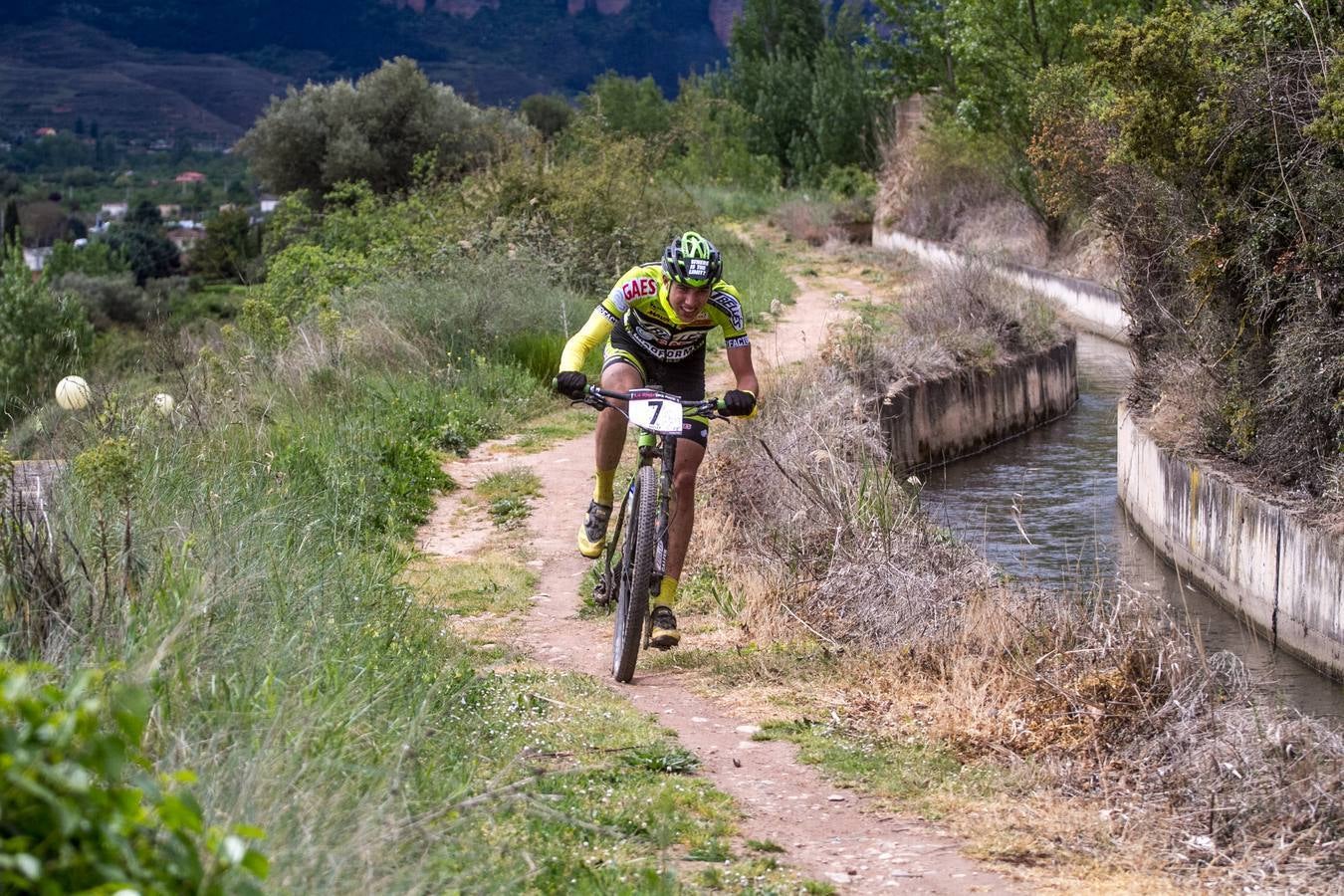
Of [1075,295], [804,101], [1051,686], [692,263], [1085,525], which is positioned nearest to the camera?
[1051,686]

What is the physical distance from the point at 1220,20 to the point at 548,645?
8076 millimetres

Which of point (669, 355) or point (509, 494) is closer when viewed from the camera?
point (669, 355)

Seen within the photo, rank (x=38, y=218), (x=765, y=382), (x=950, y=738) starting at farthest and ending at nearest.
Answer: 1. (x=38, y=218)
2. (x=765, y=382)
3. (x=950, y=738)

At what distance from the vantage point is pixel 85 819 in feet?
A: 9.20

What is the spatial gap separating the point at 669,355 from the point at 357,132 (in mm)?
34282

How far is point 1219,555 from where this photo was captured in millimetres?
12766

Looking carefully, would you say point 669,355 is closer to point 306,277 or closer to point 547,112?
point 306,277

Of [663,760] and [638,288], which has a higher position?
[638,288]

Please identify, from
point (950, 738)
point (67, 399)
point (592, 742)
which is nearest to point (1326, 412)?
point (950, 738)

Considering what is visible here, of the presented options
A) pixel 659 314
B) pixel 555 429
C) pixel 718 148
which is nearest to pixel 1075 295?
pixel 555 429

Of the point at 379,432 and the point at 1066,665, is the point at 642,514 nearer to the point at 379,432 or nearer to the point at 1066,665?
the point at 1066,665

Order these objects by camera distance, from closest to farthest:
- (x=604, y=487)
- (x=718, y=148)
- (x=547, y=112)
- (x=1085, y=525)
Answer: (x=604, y=487)
(x=1085, y=525)
(x=718, y=148)
(x=547, y=112)

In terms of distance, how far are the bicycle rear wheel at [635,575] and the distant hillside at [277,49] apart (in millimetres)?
105785

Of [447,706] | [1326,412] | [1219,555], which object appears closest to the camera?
[447,706]
